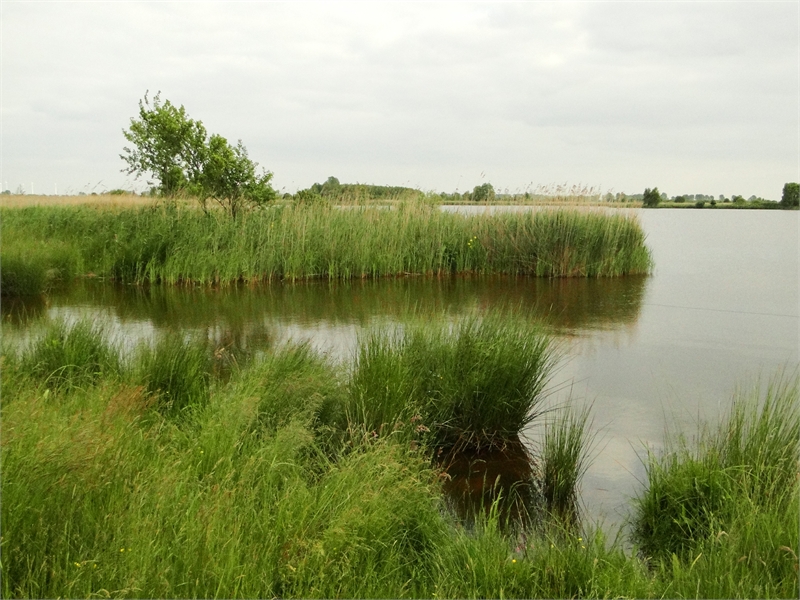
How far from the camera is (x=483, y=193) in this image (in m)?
19.2

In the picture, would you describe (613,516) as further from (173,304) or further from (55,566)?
(173,304)

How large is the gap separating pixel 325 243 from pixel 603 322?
23.1 feet

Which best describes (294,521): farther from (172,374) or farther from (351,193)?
(351,193)

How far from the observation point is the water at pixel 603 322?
6.11m

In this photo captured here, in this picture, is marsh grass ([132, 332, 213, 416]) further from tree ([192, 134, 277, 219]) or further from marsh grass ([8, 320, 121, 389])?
tree ([192, 134, 277, 219])

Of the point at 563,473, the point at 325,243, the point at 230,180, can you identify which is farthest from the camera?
the point at 230,180

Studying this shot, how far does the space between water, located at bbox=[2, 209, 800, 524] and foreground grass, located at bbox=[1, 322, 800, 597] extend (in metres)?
0.88

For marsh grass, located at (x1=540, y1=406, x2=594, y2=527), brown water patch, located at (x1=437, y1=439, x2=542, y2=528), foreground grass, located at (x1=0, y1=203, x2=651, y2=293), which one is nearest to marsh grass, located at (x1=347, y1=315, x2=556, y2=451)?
brown water patch, located at (x1=437, y1=439, x2=542, y2=528)

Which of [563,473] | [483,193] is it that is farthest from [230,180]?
[563,473]

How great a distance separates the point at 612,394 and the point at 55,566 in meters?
5.20

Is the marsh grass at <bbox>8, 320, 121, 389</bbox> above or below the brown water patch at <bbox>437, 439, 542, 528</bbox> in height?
above

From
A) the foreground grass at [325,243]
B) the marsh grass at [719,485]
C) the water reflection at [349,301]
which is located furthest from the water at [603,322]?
the foreground grass at [325,243]

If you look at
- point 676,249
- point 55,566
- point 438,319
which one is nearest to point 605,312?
point 438,319

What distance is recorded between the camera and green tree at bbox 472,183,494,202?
18406 millimetres
